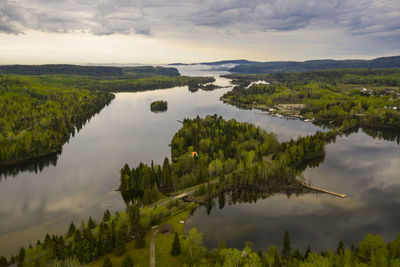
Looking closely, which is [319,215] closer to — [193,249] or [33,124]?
[193,249]

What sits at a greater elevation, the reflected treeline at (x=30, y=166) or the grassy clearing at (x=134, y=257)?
the reflected treeline at (x=30, y=166)

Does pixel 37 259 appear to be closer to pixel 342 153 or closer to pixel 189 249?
pixel 189 249

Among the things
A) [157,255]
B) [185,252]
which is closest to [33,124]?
[157,255]

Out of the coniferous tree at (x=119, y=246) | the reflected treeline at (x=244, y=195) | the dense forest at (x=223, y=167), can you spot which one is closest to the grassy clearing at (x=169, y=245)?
the coniferous tree at (x=119, y=246)

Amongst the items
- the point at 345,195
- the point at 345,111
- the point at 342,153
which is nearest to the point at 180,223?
the point at 345,195

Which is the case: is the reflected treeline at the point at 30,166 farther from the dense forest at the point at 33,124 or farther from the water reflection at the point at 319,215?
the water reflection at the point at 319,215

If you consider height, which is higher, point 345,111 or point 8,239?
point 345,111
